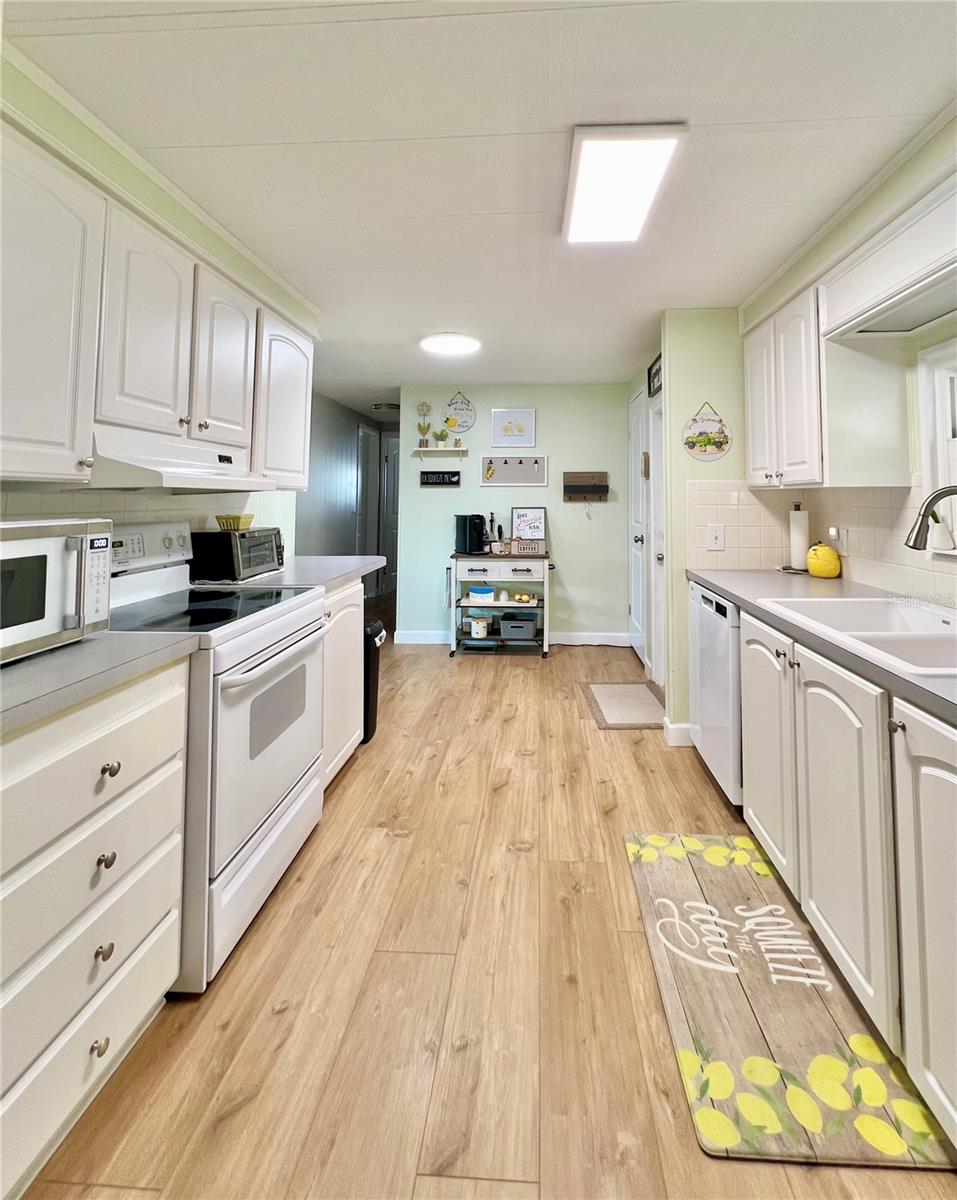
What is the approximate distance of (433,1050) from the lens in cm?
117

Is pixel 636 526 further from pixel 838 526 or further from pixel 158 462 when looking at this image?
pixel 158 462

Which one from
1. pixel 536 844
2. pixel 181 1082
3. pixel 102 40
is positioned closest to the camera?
pixel 181 1082

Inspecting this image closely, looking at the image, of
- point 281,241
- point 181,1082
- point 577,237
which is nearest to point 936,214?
point 577,237

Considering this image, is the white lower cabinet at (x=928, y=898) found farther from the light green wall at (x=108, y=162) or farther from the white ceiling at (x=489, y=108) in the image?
the light green wall at (x=108, y=162)

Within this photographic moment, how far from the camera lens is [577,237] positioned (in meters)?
2.02

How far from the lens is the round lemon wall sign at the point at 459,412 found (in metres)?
4.75

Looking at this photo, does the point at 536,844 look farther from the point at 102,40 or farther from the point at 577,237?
the point at 102,40

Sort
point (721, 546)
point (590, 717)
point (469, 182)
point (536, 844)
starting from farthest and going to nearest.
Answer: point (590, 717)
point (721, 546)
point (536, 844)
point (469, 182)

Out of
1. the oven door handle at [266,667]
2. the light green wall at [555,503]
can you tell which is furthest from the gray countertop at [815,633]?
the light green wall at [555,503]

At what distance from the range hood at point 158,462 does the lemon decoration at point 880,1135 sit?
2174 millimetres

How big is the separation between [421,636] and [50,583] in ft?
13.2

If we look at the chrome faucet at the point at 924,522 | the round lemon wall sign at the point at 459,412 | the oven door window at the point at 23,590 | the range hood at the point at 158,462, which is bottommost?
the oven door window at the point at 23,590

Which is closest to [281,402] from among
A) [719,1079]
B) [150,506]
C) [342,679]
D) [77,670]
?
[150,506]

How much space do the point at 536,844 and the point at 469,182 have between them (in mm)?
2362
